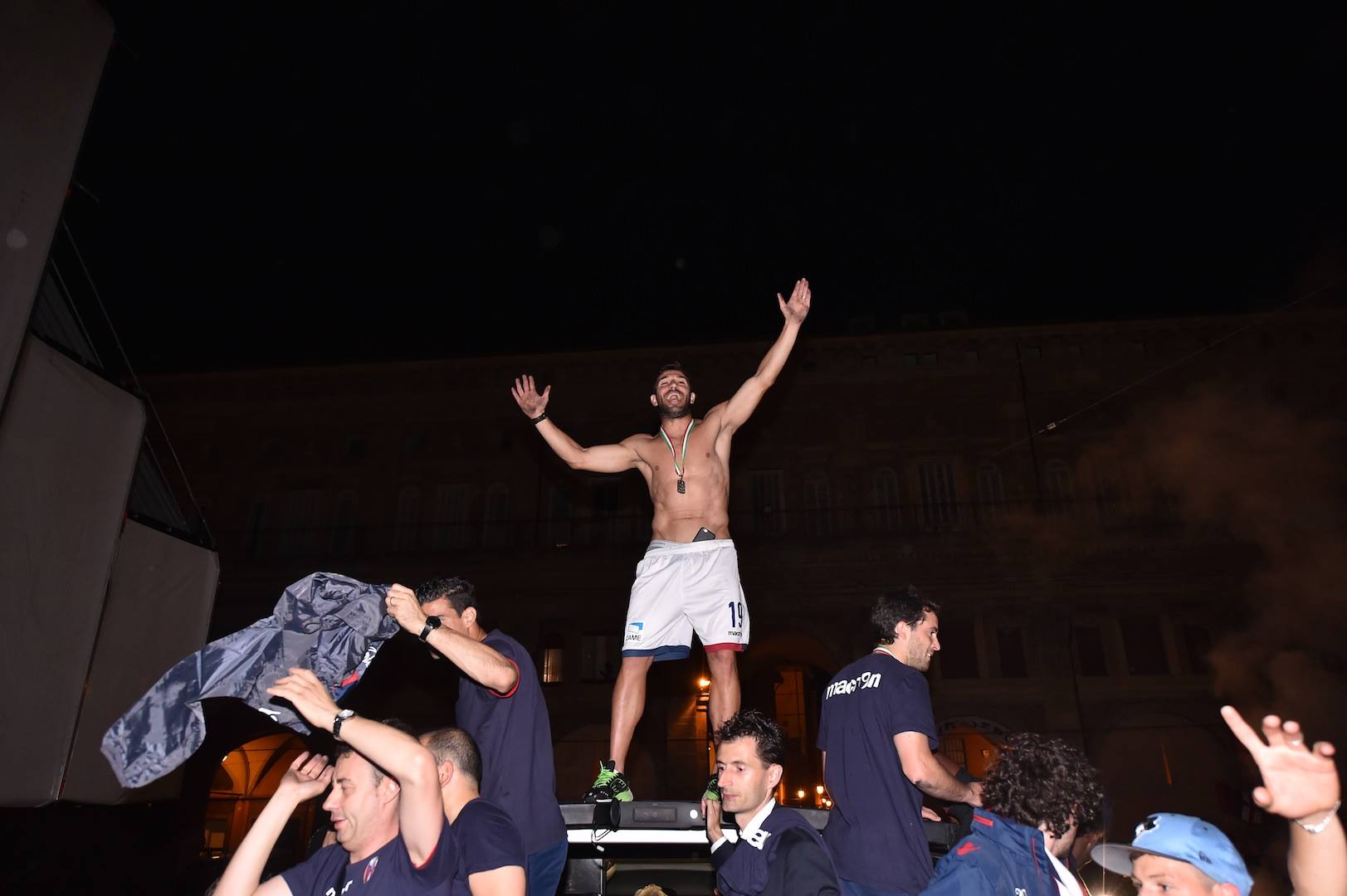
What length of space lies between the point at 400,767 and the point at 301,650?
3.82 feet

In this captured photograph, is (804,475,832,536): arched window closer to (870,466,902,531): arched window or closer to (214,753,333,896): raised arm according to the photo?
(870,466,902,531): arched window

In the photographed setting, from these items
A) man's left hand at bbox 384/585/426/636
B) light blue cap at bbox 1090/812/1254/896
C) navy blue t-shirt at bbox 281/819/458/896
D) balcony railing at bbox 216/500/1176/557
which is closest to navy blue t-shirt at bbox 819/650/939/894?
light blue cap at bbox 1090/812/1254/896

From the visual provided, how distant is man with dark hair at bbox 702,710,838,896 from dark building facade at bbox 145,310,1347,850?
17.2 m

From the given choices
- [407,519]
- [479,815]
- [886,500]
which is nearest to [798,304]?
[479,815]

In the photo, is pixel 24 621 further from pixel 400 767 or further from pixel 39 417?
pixel 400 767

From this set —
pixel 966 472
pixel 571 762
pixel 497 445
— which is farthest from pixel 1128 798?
pixel 497 445

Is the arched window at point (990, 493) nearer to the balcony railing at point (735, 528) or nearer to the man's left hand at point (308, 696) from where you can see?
the balcony railing at point (735, 528)

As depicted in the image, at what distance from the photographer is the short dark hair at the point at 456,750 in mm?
3492

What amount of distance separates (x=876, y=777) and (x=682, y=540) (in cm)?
265

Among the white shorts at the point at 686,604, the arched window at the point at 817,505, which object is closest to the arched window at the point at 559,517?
the arched window at the point at 817,505

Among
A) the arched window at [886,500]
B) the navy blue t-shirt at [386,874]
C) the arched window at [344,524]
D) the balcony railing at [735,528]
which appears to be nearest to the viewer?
the navy blue t-shirt at [386,874]

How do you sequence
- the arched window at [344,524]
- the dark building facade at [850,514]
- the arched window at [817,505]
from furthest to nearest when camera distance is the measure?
the arched window at [344,524], the arched window at [817,505], the dark building facade at [850,514]

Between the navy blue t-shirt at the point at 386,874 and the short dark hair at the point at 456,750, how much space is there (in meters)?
0.37

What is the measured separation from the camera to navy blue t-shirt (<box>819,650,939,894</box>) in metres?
3.69
